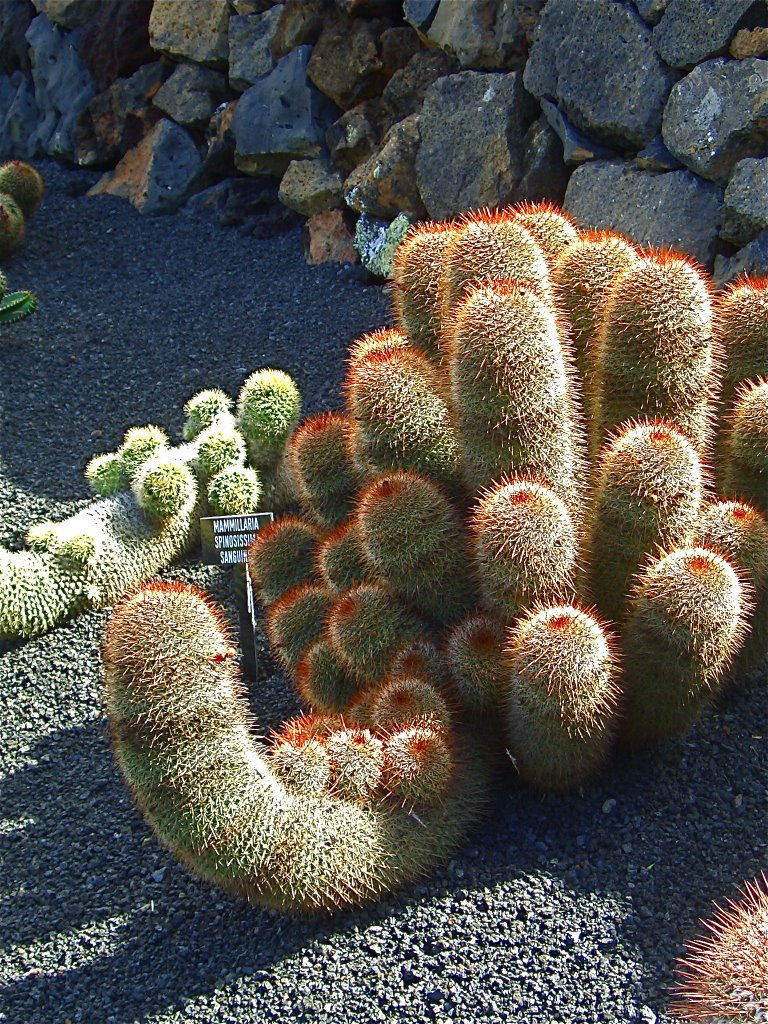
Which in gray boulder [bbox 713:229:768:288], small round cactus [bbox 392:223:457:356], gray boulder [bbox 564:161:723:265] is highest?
small round cactus [bbox 392:223:457:356]

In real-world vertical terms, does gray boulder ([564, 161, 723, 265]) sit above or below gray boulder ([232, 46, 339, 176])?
below

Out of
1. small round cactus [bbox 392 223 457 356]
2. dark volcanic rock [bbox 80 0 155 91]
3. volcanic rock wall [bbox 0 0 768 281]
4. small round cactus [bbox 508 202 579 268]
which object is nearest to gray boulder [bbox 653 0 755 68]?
volcanic rock wall [bbox 0 0 768 281]

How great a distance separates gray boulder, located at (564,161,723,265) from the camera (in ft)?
16.4

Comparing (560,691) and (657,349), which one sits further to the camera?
(657,349)

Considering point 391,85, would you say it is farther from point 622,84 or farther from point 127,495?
point 127,495

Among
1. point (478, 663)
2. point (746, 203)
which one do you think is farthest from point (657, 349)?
→ point (746, 203)

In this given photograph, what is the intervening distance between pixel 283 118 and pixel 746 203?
3.54 meters

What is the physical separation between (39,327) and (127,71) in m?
2.93

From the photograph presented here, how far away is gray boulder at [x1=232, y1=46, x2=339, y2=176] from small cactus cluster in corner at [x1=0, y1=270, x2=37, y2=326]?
180 centimetres

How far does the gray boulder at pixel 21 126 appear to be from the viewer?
366 inches

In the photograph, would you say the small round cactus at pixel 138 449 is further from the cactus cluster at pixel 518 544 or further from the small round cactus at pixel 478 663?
the small round cactus at pixel 478 663

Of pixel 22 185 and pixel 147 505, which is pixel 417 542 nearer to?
pixel 147 505

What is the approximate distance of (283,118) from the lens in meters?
7.27

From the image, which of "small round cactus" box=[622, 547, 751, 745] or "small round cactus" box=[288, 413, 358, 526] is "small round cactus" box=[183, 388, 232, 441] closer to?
"small round cactus" box=[288, 413, 358, 526]
